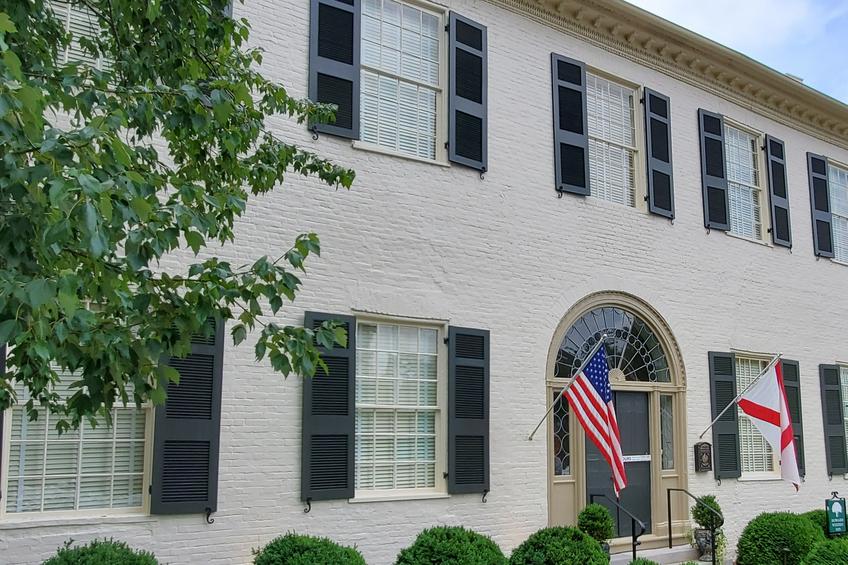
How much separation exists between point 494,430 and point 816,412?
300 inches

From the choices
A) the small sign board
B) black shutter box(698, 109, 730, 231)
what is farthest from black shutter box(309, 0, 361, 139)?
the small sign board

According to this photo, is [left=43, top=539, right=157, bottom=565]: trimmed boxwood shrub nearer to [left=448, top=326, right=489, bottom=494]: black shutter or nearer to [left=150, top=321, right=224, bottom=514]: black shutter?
[left=150, top=321, right=224, bottom=514]: black shutter

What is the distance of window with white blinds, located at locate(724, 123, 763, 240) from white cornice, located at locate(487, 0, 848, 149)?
24.5 inches

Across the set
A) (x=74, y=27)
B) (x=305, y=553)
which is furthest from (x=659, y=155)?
(x=74, y=27)

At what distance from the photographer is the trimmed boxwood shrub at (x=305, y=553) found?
744cm

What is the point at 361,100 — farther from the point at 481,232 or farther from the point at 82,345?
the point at 82,345

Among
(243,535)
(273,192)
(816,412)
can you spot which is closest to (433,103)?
(273,192)

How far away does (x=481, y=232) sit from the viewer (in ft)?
34.3

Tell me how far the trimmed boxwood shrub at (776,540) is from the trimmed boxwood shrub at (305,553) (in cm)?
642

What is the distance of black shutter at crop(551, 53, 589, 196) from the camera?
11.4 meters

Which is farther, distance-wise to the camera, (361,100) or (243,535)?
(361,100)

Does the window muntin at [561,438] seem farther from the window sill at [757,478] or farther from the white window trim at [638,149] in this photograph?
the window sill at [757,478]

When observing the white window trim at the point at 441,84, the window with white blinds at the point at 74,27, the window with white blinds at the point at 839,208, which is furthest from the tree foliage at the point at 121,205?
the window with white blinds at the point at 839,208

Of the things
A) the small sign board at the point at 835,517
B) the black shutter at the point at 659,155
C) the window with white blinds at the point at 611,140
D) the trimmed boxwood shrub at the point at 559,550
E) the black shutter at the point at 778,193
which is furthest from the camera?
the black shutter at the point at 778,193
